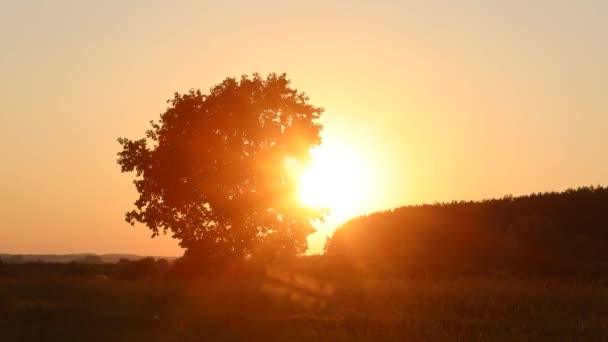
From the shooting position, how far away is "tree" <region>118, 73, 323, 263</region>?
44188 mm

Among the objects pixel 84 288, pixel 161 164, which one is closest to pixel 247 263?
pixel 161 164

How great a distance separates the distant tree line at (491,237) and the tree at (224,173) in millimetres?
7906

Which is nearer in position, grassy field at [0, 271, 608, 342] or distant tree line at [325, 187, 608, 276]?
grassy field at [0, 271, 608, 342]

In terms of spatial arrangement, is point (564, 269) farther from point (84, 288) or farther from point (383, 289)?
point (84, 288)

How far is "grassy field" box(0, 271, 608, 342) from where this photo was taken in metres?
18.0

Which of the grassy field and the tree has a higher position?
the tree

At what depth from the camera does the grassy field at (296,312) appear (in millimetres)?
17953

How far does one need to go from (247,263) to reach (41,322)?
24.5 meters

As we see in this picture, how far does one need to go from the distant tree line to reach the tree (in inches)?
311

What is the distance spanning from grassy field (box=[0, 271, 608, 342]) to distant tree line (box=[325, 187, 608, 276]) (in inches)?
546

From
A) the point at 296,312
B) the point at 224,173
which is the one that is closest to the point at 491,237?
the point at 224,173

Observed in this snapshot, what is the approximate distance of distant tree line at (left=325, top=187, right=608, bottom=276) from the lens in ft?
146

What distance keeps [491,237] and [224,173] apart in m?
18.2

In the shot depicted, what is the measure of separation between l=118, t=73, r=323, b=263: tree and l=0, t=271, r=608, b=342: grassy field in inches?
482
